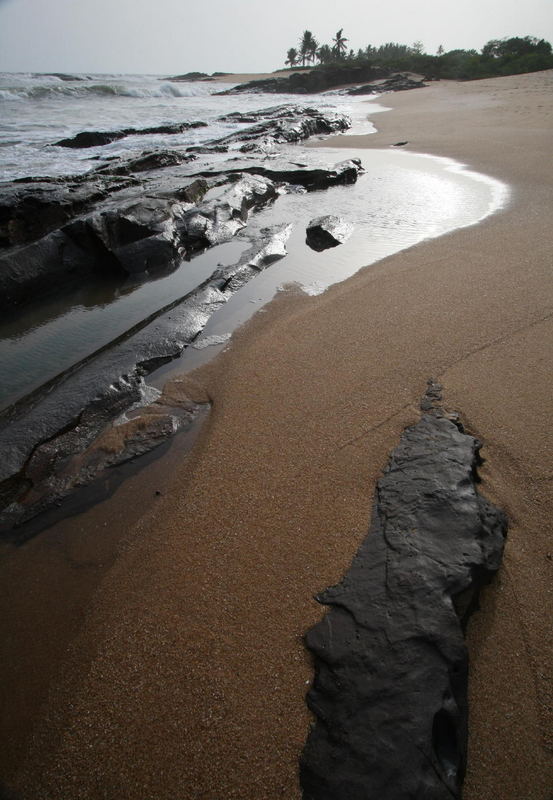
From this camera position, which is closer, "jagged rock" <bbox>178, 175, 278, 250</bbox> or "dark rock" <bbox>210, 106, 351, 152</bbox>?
"jagged rock" <bbox>178, 175, 278, 250</bbox>

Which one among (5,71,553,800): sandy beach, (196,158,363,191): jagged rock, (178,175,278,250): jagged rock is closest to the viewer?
(5,71,553,800): sandy beach

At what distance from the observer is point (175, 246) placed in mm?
4867

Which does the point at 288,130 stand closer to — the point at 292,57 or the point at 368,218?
the point at 368,218

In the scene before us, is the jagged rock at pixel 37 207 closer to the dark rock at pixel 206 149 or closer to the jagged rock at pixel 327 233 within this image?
the jagged rock at pixel 327 233

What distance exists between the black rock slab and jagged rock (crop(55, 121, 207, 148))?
14.4 meters

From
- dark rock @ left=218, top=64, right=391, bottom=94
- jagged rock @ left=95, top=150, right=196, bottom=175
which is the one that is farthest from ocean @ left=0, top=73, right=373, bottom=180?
dark rock @ left=218, top=64, right=391, bottom=94

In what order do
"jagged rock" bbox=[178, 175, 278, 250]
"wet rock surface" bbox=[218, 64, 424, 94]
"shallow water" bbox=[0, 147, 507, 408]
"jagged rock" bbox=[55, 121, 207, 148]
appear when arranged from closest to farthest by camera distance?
"shallow water" bbox=[0, 147, 507, 408], "jagged rock" bbox=[178, 175, 278, 250], "jagged rock" bbox=[55, 121, 207, 148], "wet rock surface" bbox=[218, 64, 424, 94]

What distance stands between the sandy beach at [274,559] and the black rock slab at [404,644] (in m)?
0.09

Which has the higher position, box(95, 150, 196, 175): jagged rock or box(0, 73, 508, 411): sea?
box(95, 150, 196, 175): jagged rock

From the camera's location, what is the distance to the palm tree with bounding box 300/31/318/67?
63.5 metres

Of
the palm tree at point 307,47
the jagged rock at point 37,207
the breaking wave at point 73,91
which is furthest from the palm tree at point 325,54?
the jagged rock at point 37,207

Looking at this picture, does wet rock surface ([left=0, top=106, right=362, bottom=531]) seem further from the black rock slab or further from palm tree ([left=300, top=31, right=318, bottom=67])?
palm tree ([left=300, top=31, right=318, bottom=67])

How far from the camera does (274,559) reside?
1.64 meters

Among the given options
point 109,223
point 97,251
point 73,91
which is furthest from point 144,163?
point 73,91
